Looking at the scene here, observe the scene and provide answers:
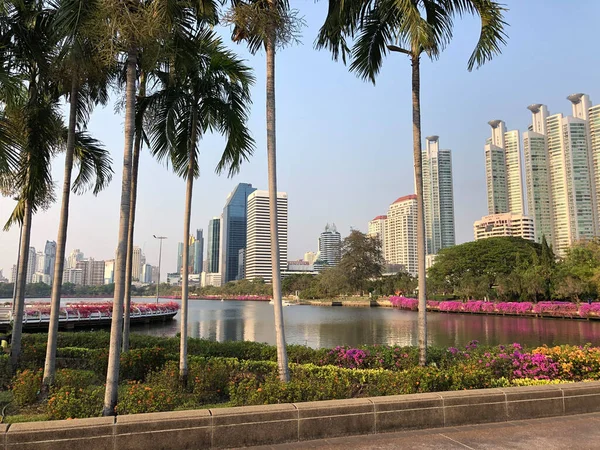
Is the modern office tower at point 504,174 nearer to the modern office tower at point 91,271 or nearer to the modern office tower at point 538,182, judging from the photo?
A: the modern office tower at point 538,182

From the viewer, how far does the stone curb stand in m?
3.90

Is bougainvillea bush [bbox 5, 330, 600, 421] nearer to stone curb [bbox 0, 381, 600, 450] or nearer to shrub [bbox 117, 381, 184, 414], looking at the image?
shrub [bbox 117, 381, 184, 414]

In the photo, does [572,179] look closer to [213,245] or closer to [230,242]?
[230,242]

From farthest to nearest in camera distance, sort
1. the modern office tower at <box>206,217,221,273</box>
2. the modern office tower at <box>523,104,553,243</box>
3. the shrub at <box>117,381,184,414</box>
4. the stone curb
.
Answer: the modern office tower at <box>206,217,221,273</box>, the modern office tower at <box>523,104,553,243</box>, the shrub at <box>117,381,184,414</box>, the stone curb

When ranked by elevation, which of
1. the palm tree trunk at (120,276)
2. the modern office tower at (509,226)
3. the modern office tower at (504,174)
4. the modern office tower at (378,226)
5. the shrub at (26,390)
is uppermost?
the modern office tower at (504,174)

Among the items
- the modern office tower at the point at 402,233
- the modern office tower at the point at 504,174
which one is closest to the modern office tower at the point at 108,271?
the modern office tower at the point at 402,233

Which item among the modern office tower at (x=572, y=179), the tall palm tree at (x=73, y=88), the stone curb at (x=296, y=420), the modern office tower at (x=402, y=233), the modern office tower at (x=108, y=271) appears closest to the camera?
the stone curb at (x=296, y=420)

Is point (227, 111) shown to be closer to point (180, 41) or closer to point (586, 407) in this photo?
point (180, 41)

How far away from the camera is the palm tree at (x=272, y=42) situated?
6.11m

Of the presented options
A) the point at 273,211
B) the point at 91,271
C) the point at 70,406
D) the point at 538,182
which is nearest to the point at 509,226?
the point at 538,182

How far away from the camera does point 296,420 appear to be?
434cm

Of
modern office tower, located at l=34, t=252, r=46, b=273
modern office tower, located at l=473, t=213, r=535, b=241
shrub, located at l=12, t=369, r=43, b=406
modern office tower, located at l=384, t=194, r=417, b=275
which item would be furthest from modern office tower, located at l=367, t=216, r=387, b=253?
shrub, located at l=12, t=369, r=43, b=406

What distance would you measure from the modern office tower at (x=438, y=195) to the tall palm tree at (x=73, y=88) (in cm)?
12868

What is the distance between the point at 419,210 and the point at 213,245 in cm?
17049
